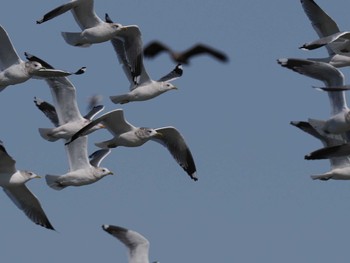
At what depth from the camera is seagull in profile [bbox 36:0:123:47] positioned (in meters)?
26.4

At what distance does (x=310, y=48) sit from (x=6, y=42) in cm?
512

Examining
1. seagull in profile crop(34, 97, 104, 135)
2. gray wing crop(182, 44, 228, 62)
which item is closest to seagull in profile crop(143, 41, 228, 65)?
gray wing crop(182, 44, 228, 62)

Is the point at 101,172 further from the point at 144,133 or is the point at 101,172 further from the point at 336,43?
the point at 336,43

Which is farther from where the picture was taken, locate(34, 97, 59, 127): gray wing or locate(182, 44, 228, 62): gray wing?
locate(34, 97, 59, 127): gray wing

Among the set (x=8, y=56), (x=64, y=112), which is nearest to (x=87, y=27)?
(x=64, y=112)

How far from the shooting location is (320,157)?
24938mm

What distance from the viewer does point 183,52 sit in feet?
83.8

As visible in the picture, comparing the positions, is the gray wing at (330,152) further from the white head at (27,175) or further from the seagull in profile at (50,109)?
the white head at (27,175)

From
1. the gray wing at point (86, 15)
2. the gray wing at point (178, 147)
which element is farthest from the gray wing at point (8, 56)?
the gray wing at point (178, 147)

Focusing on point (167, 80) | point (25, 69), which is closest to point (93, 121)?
point (25, 69)

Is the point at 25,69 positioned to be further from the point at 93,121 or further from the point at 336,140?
the point at 336,140

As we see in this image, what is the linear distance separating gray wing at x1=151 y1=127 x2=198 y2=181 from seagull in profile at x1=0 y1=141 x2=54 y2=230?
2.54 metres

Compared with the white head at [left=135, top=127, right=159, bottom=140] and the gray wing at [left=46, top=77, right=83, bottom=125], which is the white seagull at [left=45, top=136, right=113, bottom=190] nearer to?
the gray wing at [left=46, top=77, right=83, bottom=125]

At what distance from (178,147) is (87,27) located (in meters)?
2.93
